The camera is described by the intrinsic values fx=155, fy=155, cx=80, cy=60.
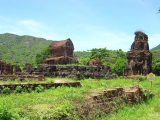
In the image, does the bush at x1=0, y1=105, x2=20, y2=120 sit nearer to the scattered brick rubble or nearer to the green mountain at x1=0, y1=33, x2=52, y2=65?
the scattered brick rubble

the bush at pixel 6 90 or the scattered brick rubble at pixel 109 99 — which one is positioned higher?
the bush at pixel 6 90

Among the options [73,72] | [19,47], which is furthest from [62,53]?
[19,47]

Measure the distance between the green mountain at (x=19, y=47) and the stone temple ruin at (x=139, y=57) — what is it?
176 ft

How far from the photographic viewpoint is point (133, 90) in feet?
22.6

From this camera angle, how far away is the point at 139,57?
A: 57.0 feet

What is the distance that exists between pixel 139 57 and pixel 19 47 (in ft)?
260

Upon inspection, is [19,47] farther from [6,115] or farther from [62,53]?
[6,115]

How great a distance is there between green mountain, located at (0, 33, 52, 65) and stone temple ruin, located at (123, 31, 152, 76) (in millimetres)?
53593

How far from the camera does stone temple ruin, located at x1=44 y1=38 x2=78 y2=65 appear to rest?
2225cm

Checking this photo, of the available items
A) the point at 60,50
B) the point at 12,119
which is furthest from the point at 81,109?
the point at 60,50

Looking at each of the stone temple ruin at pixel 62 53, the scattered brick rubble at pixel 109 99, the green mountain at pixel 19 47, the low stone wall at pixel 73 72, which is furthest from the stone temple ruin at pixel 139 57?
the green mountain at pixel 19 47

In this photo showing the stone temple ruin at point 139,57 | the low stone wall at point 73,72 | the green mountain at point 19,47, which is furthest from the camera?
the green mountain at point 19,47

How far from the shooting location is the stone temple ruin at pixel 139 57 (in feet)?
56.5

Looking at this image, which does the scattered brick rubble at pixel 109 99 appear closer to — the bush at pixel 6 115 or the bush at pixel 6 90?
the bush at pixel 6 115
